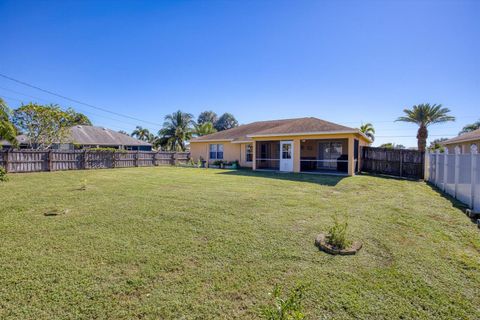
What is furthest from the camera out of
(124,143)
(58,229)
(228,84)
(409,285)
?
(124,143)

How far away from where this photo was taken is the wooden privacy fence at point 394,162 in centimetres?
1355

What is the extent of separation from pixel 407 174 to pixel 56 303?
54.9ft

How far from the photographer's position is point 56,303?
266 centimetres

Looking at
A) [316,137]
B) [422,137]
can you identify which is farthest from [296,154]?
[422,137]

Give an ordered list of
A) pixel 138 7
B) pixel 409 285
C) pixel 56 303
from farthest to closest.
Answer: pixel 138 7 → pixel 409 285 → pixel 56 303

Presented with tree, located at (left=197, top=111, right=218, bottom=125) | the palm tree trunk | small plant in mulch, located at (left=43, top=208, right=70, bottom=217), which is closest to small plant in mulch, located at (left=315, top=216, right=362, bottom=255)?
small plant in mulch, located at (left=43, top=208, right=70, bottom=217)

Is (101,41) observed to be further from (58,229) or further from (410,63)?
(410,63)

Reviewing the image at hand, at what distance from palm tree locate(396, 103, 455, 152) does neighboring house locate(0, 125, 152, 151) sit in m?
35.9

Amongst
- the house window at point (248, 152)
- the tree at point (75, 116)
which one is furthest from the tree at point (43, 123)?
the house window at point (248, 152)

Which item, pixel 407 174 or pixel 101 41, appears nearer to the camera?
pixel 407 174

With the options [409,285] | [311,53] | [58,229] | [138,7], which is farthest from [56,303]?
Answer: [311,53]

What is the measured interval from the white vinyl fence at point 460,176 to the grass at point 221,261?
0.89 meters

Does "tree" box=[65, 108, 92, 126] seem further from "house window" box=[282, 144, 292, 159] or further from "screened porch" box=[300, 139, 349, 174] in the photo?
"screened porch" box=[300, 139, 349, 174]

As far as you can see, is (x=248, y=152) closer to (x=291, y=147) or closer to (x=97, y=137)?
(x=291, y=147)
